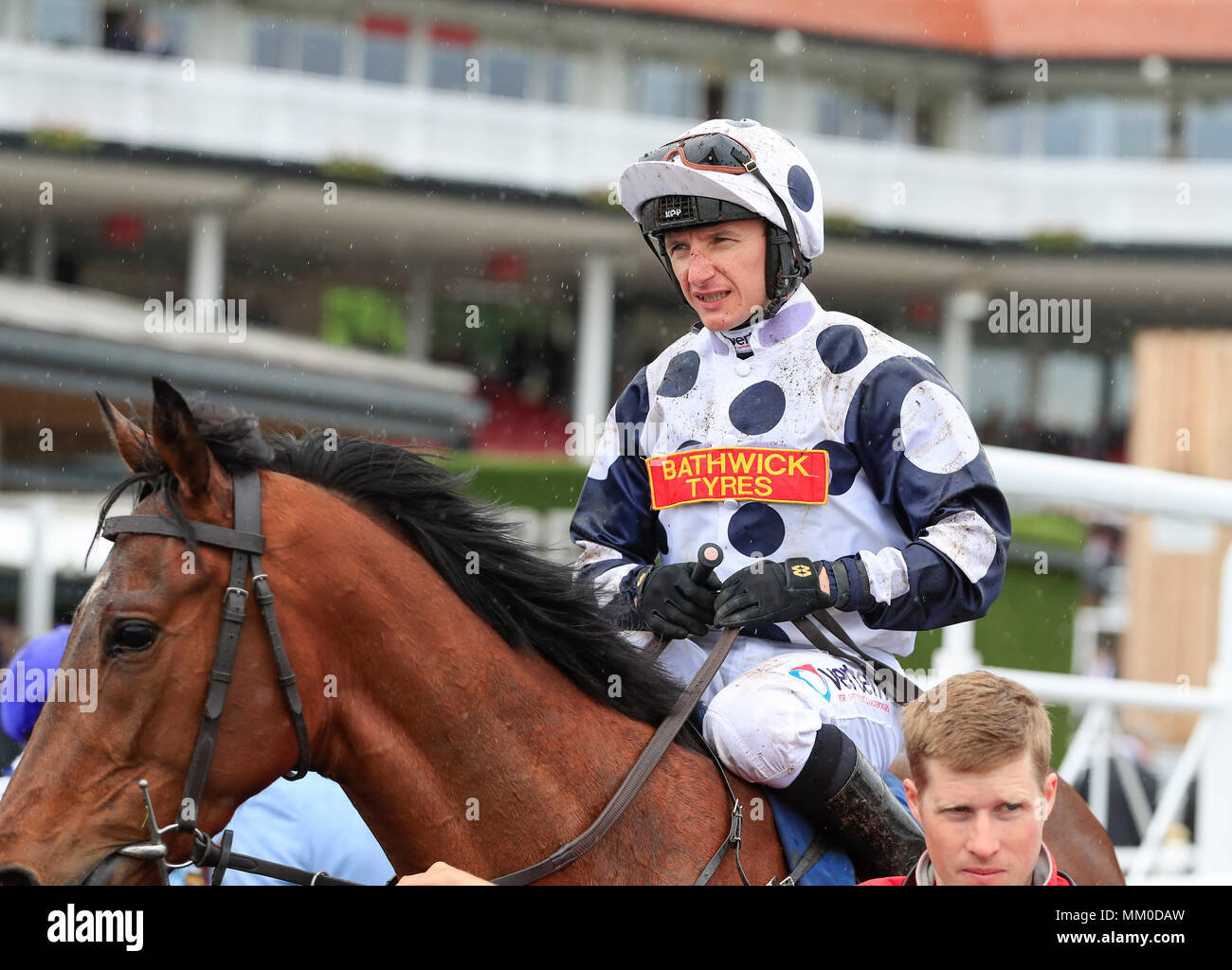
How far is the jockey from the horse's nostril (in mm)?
884

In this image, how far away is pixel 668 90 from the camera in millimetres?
15281

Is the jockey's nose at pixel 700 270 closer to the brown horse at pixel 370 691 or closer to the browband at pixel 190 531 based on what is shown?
the brown horse at pixel 370 691

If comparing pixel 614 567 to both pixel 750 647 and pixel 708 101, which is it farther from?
pixel 708 101

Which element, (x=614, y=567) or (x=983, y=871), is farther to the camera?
(x=614, y=567)

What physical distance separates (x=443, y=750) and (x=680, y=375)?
2.55 feet

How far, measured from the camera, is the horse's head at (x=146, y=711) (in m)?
1.60

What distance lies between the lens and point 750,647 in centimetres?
211

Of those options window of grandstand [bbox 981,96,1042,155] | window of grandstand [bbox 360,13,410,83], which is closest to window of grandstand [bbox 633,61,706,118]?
window of grandstand [bbox 360,13,410,83]

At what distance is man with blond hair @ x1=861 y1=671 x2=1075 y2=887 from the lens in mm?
1548

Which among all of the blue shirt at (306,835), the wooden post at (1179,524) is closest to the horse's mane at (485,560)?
the blue shirt at (306,835)

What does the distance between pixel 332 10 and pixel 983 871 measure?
1486 centimetres

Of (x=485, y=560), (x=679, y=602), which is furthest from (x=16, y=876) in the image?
(x=679, y=602)

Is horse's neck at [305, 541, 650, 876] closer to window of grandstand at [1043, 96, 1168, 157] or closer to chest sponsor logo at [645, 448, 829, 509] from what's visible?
chest sponsor logo at [645, 448, 829, 509]
